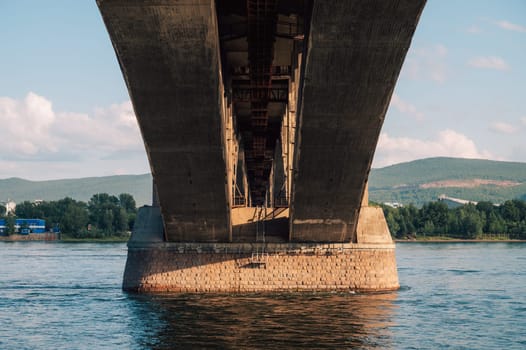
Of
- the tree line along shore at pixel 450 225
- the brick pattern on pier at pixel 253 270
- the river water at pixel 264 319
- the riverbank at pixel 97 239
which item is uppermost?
the tree line along shore at pixel 450 225

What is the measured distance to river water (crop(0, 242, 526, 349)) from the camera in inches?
1081

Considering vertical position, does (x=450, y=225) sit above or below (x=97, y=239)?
above

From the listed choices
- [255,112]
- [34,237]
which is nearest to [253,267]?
[255,112]

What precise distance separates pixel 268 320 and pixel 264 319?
281 mm

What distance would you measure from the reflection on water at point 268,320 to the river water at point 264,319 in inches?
1.4

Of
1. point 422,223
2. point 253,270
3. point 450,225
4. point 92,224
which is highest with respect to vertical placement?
point 92,224

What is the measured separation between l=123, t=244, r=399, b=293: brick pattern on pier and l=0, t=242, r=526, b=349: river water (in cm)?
73

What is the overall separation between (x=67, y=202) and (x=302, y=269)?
158378mm

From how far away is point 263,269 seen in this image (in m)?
38.9

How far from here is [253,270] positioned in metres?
38.9

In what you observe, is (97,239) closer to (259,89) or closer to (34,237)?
(34,237)

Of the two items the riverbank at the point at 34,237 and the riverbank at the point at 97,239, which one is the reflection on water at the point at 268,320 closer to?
the riverbank at the point at 97,239

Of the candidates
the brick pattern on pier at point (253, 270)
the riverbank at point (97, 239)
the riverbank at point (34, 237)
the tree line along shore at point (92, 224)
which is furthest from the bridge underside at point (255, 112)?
the riverbank at point (34, 237)

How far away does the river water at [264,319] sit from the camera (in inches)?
1081
